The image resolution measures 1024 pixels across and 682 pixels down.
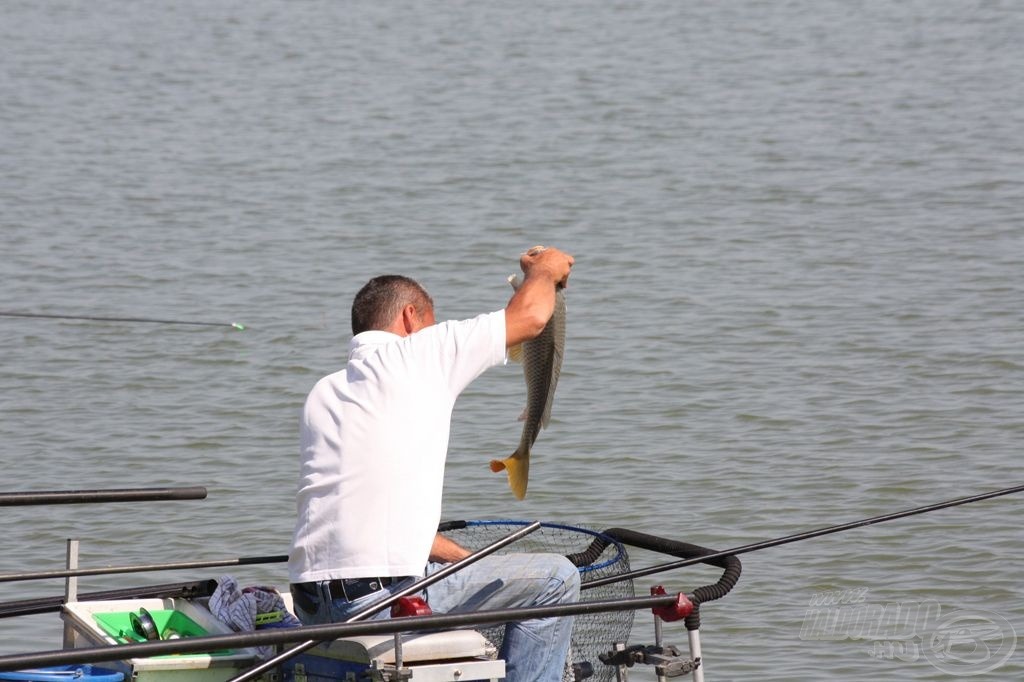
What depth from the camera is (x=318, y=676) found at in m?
4.24

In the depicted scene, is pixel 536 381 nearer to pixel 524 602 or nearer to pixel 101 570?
pixel 524 602

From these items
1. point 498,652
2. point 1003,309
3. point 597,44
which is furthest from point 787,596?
point 597,44

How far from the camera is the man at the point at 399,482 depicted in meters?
4.21

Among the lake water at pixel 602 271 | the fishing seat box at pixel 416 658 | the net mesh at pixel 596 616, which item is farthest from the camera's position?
the lake water at pixel 602 271

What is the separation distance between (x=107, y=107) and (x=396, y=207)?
5.99 metres

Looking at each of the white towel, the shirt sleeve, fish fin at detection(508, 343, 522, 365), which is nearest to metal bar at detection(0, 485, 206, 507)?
the white towel

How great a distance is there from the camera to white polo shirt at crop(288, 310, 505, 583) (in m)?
4.20

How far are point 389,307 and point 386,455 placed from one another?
47cm

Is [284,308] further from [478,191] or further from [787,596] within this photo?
[787,596]

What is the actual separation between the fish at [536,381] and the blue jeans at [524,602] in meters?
0.44

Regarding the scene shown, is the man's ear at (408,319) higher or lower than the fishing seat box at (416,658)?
higher

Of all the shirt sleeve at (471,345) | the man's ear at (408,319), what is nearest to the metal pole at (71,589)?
the man's ear at (408,319)

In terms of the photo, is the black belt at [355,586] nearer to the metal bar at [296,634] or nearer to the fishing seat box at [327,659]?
the fishing seat box at [327,659]

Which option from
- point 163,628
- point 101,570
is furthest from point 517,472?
point 101,570
